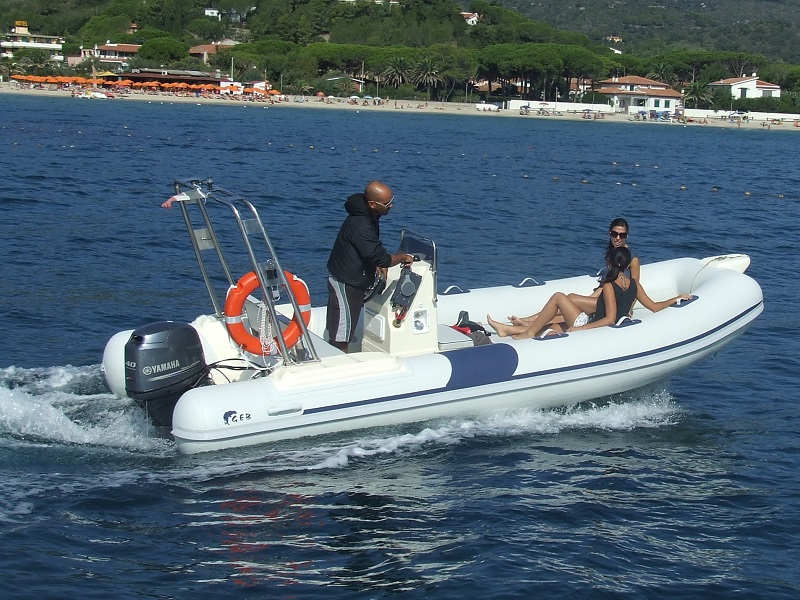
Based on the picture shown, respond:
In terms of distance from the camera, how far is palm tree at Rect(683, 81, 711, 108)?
111m

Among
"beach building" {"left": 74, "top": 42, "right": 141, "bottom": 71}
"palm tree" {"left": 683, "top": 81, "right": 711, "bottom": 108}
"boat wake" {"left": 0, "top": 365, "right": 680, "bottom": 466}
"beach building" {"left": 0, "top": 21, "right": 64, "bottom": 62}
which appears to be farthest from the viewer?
"beach building" {"left": 0, "top": 21, "right": 64, "bottom": 62}

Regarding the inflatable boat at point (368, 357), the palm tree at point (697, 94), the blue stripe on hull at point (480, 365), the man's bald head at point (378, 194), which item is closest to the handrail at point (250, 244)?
the inflatable boat at point (368, 357)

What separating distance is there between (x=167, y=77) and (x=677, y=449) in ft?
356

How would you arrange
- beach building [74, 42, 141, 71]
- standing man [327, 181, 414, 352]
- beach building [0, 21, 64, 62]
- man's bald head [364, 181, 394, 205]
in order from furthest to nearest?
beach building [0, 21, 64, 62] → beach building [74, 42, 141, 71] → standing man [327, 181, 414, 352] → man's bald head [364, 181, 394, 205]

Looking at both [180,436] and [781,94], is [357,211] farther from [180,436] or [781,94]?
[781,94]

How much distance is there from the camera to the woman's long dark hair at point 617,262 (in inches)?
340

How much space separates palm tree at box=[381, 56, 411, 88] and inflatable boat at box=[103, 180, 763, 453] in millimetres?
106828

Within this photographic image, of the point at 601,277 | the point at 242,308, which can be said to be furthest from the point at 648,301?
the point at 242,308

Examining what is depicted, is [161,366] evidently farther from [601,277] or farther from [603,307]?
[601,277]

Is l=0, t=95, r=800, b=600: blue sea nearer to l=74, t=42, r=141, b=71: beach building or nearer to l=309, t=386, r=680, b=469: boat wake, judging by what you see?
l=309, t=386, r=680, b=469: boat wake

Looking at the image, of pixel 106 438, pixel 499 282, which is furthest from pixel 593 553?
pixel 499 282

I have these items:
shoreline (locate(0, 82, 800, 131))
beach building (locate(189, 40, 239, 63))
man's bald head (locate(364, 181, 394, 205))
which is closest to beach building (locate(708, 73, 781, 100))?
shoreline (locate(0, 82, 800, 131))

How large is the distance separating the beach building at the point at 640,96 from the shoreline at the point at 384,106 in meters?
5.01

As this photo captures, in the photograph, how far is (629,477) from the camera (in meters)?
7.64
